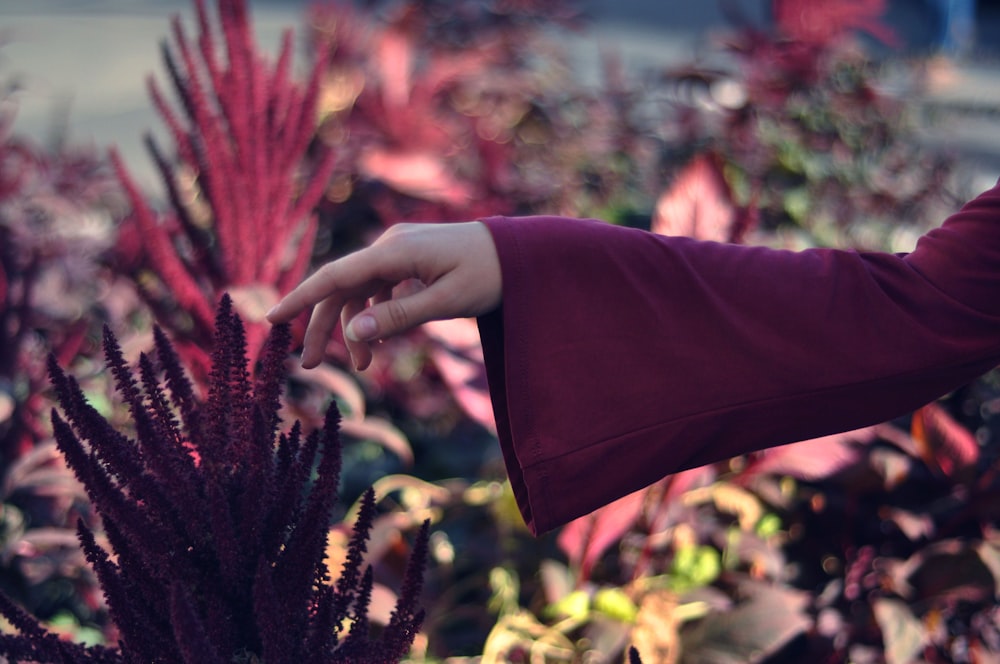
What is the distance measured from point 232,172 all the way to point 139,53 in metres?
7.65

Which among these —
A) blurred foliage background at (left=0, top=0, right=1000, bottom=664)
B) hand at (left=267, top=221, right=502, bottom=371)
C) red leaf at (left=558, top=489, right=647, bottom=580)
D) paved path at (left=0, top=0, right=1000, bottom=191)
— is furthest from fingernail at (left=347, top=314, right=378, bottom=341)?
paved path at (left=0, top=0, right=1000, bottom=191)

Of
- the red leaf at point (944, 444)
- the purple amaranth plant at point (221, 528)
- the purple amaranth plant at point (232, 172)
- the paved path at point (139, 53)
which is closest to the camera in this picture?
the purple amaranth plant at point (221, 528)

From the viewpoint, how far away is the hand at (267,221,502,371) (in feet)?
2.63

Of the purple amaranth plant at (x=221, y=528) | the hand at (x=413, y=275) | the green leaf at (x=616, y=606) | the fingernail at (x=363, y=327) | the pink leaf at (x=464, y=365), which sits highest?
the hand at (x=413, y=275)

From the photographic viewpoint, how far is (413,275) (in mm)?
827

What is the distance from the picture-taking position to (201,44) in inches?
51.4

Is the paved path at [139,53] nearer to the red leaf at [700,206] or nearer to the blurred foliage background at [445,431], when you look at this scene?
the blurred foliage background at [445,431]

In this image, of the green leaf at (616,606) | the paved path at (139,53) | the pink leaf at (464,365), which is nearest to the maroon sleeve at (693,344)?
the green leaf at (616,606)

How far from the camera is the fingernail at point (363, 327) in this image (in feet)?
2.62

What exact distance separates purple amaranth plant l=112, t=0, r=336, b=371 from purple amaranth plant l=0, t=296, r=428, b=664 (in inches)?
18.3

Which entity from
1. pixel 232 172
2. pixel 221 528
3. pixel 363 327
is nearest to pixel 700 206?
pixel 232 172

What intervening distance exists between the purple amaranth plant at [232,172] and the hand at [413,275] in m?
0.44

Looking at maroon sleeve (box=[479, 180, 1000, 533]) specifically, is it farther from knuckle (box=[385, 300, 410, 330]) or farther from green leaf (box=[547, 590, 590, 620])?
green leaf (box=[547, 590, 590, 620])

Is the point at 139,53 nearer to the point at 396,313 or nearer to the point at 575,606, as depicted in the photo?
the point at 575,606
